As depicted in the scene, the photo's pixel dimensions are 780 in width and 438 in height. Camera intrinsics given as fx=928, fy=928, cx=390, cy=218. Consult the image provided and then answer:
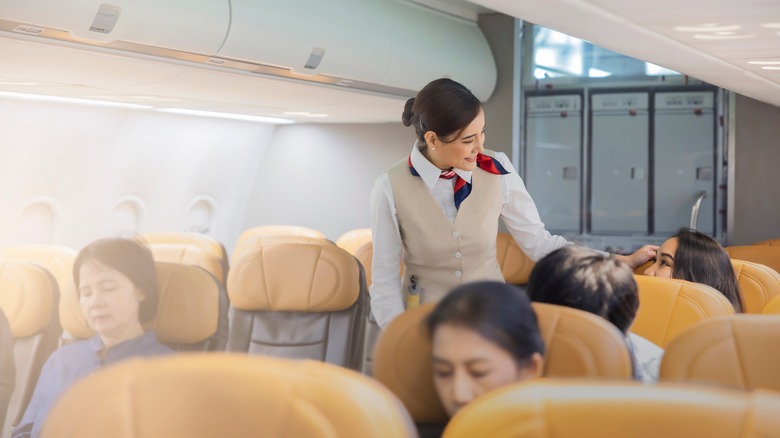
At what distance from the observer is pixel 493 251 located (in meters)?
3.59

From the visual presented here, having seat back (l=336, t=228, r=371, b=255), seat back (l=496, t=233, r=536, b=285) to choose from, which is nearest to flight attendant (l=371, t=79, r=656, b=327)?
seat back (l=496, t=233, r=536, b=285)

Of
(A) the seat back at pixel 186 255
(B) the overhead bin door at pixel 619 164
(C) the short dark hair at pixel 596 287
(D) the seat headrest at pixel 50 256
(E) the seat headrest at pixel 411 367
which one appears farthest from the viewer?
(B) the overhead bin door at pixel 619 164

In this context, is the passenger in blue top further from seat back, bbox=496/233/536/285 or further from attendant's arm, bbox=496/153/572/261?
seat back, bbox=496/233/536/285

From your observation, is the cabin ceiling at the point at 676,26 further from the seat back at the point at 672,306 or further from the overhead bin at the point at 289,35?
→ the overhead bin at the point at 289,35

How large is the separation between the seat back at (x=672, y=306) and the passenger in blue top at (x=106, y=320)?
1619 mm

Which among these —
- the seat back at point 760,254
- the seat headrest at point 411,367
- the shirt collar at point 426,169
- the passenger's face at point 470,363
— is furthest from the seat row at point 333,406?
the seat back at point 760,254

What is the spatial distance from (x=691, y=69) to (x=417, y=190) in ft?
9.29

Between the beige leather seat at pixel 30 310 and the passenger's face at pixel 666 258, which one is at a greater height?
the passenger's face at pixel 666 258

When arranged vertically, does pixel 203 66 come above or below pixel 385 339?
above

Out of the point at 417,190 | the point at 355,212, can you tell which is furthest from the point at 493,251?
the point at 355,212

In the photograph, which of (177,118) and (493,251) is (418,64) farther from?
(493,251)

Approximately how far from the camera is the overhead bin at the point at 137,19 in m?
3.65

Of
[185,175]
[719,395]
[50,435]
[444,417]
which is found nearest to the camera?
[719,395]

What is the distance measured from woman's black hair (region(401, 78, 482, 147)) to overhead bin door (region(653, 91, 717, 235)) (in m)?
5.93
